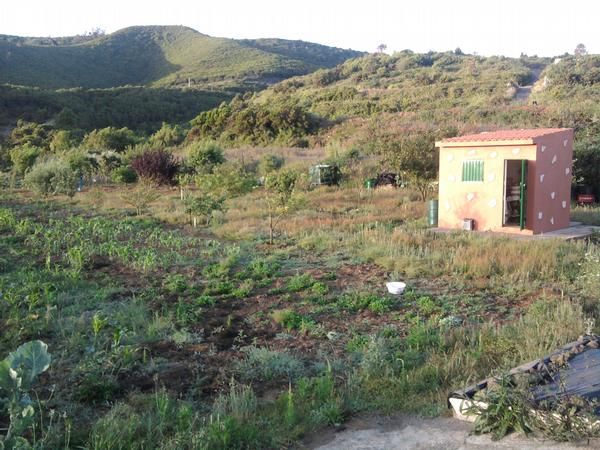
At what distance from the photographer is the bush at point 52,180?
54.5ft

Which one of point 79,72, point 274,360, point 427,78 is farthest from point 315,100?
point 274,360

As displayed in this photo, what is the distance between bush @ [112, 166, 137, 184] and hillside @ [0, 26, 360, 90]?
37.6 meters

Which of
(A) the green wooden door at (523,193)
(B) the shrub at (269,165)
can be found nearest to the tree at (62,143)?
(B) the shrub at (269,165)

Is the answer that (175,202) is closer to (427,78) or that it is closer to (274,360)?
(274,360)

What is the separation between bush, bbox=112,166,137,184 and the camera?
68.4 ft

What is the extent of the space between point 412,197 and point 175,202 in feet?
19.9

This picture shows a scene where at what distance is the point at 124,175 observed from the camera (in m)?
21.0

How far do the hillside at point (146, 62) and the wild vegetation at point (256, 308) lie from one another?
→ 4645cm

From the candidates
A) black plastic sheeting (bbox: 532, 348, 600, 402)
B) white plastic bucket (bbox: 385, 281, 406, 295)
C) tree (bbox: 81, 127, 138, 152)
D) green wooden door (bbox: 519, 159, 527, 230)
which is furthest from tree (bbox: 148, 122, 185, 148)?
black plastic sheeting (bbox: 532, 348, 600, 402)

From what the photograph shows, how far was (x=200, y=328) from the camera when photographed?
5945mm

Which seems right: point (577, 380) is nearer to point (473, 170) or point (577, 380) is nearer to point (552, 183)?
point (473, 170)

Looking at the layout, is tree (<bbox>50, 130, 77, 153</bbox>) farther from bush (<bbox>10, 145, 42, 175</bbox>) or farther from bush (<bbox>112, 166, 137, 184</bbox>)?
bush (<bbox>112, 166, 137, 184</bbox>)

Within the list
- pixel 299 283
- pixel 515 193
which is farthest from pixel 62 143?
pixel 299 283

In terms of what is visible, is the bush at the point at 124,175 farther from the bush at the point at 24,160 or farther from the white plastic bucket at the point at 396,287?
the white plastic bucket at the point at 396,287
